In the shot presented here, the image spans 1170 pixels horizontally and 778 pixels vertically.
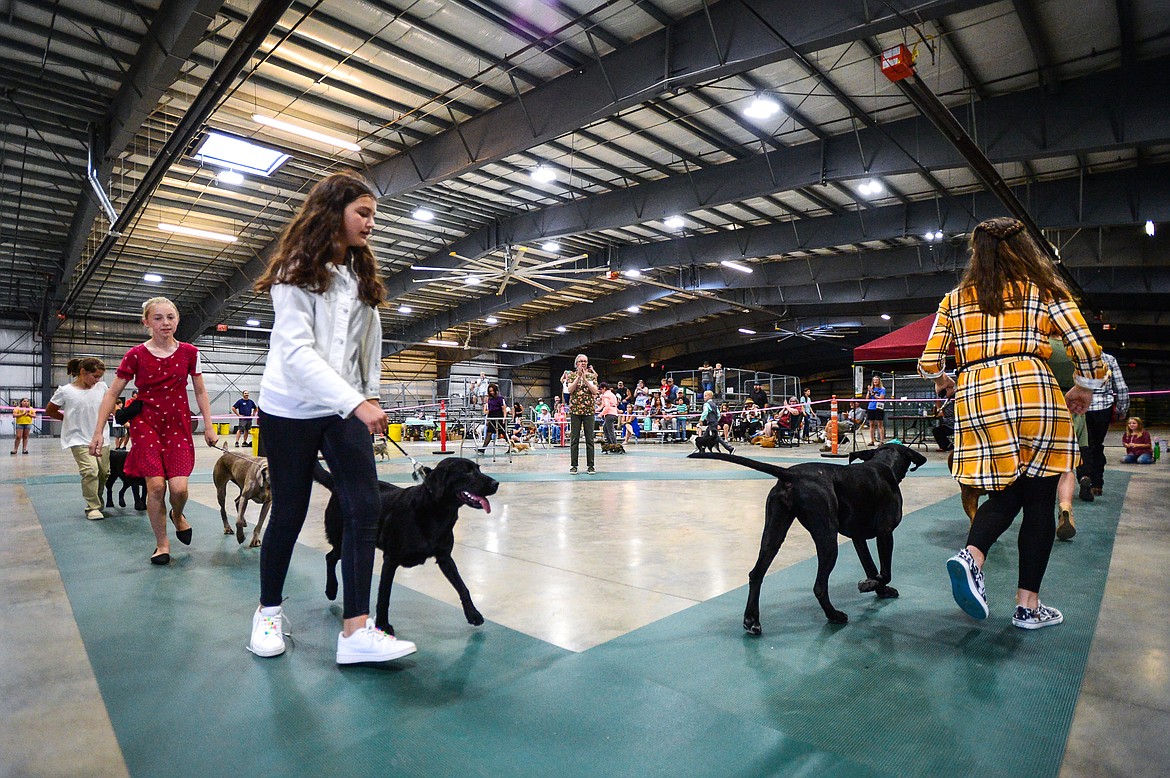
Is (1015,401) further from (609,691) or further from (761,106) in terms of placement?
(761,106)

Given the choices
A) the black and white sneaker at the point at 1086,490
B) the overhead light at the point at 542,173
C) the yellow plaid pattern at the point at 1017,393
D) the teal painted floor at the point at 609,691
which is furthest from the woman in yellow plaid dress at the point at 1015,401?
the overhead light at the point at 542,173

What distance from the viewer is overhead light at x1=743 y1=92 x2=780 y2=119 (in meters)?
8.84

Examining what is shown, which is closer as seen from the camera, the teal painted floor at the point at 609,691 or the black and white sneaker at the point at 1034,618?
the teal painted floor at the point at 609,691

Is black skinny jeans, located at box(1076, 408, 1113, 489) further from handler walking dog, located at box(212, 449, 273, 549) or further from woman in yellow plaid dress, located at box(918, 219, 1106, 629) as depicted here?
handler walking dog, located at box(212, 449, 273, 549)

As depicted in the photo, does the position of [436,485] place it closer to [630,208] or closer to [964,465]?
[964,465]

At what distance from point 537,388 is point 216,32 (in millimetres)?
29067

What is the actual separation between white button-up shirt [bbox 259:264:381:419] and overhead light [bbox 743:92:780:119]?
8.39 meters

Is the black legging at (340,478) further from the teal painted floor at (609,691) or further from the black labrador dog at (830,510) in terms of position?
the black labrador dog at (830,510)

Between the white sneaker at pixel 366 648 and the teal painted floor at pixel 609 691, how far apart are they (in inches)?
1.9

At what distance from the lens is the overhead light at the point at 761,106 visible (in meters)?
8.84

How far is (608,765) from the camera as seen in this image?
53.7 inches

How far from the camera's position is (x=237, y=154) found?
30.9 feet

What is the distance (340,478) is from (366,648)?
1.71 ft

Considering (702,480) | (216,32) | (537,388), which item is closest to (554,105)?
(216,32)
